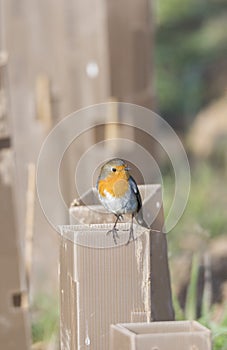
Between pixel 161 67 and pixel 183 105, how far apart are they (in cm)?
46

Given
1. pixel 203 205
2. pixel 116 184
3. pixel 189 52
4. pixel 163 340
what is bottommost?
pixel 163 340

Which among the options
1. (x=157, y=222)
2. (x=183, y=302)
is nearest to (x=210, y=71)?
(x=183, y=302)

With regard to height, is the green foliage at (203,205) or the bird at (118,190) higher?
the green foliage at (203,205)

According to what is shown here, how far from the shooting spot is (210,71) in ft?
25.8

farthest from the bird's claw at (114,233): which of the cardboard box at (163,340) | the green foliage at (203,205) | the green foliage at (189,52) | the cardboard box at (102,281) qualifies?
the green foliage at (189,52)

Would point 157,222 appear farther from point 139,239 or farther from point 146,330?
point 146,330

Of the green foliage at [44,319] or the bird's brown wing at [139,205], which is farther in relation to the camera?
the green foliage at [44,319]

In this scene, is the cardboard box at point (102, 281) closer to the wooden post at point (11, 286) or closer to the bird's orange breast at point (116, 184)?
the bird's orange breast at point (116, 184)

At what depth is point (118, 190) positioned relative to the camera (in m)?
1.54

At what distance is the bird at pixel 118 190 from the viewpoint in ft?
5.04

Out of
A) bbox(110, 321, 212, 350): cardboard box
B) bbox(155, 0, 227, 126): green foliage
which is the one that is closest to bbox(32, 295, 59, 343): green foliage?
bbox(110, 321, 212, 350): cardboard box

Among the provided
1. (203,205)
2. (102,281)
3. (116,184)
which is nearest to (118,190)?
(116,184)

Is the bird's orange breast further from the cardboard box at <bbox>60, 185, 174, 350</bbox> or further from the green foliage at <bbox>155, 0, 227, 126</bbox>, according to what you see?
the green foliage at <bbox>155, 0, 227, 126</bbox>

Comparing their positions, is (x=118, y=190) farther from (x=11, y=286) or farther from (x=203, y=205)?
(x=203, y=205)
